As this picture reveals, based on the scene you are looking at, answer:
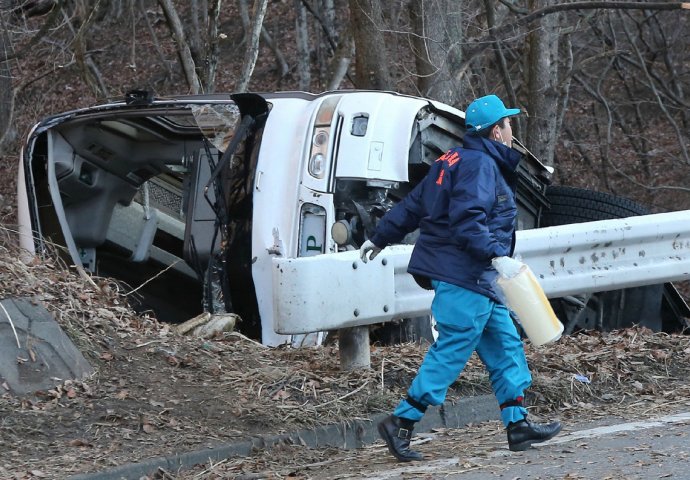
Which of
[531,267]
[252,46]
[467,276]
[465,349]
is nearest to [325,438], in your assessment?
[465,349]

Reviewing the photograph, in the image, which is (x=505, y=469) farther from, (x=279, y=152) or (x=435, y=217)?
(x=279, y=152)

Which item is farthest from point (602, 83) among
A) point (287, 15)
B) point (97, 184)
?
point (97, 184)

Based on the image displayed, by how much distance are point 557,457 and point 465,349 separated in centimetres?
61

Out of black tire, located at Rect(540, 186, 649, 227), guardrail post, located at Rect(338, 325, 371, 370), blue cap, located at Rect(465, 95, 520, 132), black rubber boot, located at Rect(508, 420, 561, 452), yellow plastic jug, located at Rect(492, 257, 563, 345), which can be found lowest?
black rubber boot, located at Rect(508, 420, 561, 452)

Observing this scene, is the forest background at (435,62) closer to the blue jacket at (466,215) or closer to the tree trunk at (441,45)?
the tree trunk at (441,45)

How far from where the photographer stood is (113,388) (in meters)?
5.63

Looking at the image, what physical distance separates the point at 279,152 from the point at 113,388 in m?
1.75

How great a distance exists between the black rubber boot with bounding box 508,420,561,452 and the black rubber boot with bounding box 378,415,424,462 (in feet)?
1.38

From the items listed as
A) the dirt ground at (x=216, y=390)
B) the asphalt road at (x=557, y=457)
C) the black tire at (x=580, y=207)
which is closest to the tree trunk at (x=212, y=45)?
the black tire at (x=580, y=207)

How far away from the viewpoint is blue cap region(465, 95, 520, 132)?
5.10 metres

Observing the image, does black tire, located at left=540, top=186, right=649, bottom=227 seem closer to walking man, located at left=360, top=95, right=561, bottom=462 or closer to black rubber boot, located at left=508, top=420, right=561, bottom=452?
walking man, located at left=360, top=95, right=561, bottom=462

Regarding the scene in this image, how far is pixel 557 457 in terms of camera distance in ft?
16.1

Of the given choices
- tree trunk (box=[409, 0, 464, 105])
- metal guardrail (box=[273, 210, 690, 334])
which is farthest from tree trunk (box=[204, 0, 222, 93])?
metal guardrail (box=[273, 210, 690, 334])

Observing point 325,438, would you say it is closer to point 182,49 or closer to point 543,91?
point 543,91
